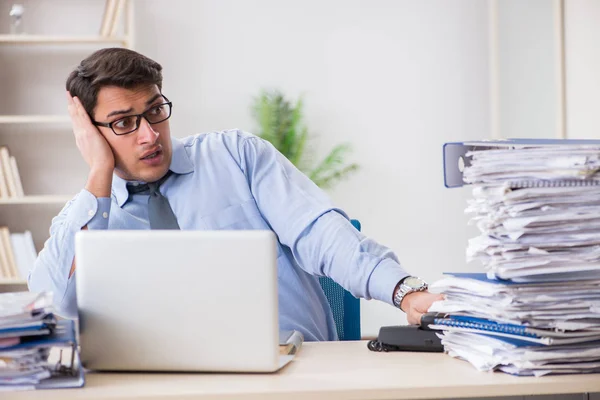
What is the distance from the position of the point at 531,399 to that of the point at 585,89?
296 centimetres

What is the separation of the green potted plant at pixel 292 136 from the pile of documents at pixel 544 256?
3.29 m

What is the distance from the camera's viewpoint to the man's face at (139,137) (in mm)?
1940

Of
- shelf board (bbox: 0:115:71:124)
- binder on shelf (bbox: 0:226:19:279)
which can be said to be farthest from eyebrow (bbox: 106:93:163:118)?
binder on shelf (bbox: 0:226:19:279)

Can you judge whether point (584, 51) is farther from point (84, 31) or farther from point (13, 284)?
point (13, 284)

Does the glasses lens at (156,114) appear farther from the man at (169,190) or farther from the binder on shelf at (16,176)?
the binder on shelf at (16,176)

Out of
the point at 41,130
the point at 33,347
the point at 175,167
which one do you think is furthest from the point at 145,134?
the point at 41,130

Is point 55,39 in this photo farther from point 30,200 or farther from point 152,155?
point 152,155

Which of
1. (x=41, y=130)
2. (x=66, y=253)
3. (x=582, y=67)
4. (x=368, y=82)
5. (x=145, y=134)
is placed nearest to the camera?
(x=66, y=253)

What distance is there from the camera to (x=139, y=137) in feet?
6.38

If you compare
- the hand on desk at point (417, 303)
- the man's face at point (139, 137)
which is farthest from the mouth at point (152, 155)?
the hand on desk at point (417, 303)

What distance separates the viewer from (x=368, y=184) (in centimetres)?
475

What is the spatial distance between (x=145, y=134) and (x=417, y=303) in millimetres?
818

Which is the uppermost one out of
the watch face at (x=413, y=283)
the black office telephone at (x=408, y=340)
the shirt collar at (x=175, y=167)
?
the shirt collar at (x=175, y=167)

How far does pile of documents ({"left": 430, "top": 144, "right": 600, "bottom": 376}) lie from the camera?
1148 millimetres
